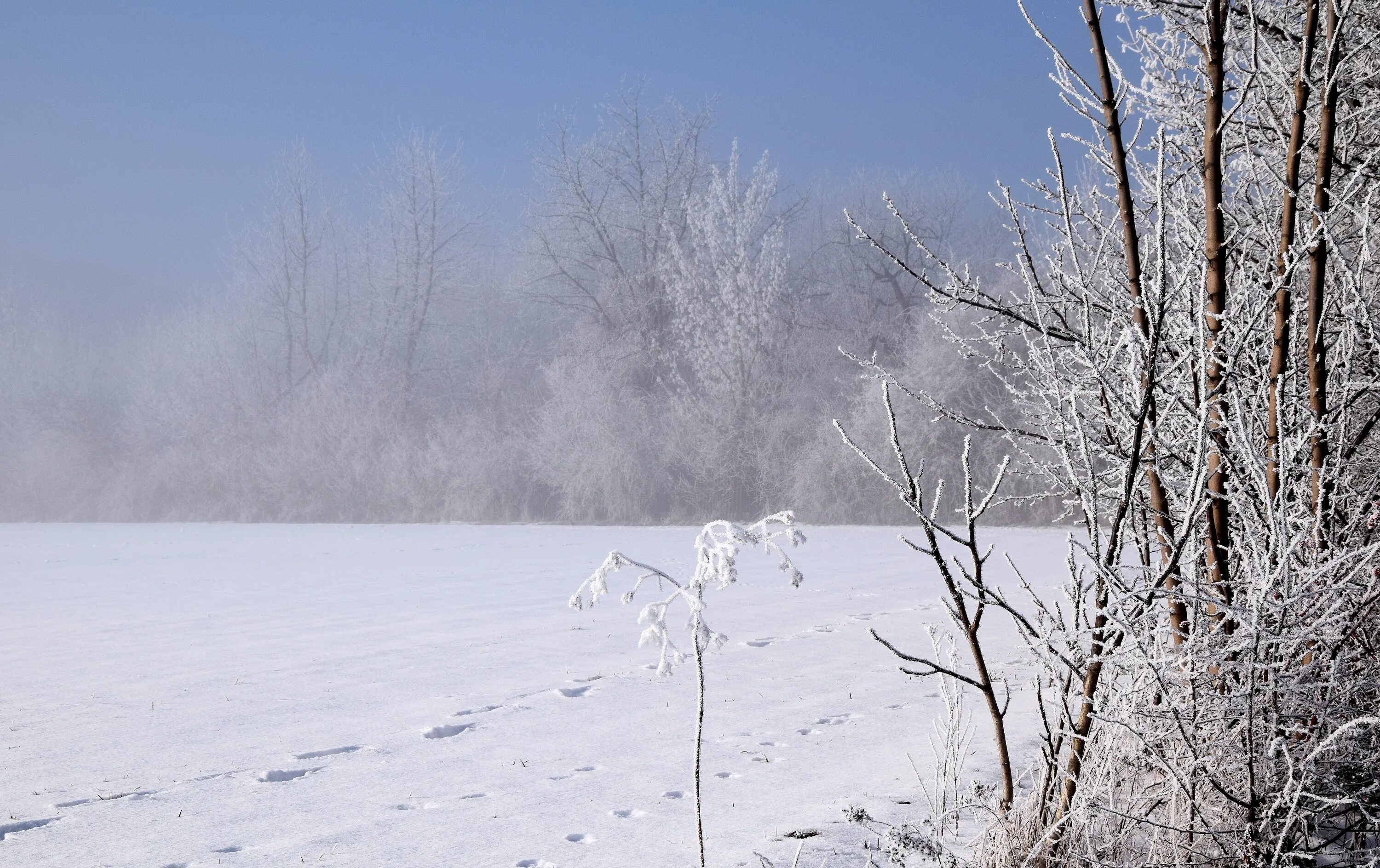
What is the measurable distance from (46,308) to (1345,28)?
2118 inches

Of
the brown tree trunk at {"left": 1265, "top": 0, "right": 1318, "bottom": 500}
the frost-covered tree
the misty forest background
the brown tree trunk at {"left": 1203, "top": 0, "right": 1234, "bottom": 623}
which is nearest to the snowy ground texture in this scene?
the frost-covered tree

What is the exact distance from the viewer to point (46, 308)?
47.2 metres

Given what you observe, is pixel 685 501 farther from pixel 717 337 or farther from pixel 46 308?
pixel 46 308

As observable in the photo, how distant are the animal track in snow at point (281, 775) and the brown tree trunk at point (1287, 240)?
11.1 ft

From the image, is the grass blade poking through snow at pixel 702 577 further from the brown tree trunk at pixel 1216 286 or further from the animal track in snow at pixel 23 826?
the animal track in snow at pixel 23 826

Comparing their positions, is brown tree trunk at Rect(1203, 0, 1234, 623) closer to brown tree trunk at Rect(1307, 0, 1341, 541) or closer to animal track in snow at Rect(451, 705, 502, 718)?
brown tree trunk at Rect(1307, 0, 1341, 541)

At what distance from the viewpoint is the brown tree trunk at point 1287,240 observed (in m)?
2.28

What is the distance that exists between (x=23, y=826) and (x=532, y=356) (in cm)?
3163

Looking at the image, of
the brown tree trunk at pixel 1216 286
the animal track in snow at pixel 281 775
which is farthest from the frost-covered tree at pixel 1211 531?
the animal track in snow at pixel 281 775

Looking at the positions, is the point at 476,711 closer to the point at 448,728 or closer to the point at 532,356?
the point at 448,728

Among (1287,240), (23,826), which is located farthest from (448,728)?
(1287,240)

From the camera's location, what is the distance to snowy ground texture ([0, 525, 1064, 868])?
316 centimetres

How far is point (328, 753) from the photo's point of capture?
425cm

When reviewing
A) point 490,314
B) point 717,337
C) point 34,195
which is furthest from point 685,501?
point 34,195
